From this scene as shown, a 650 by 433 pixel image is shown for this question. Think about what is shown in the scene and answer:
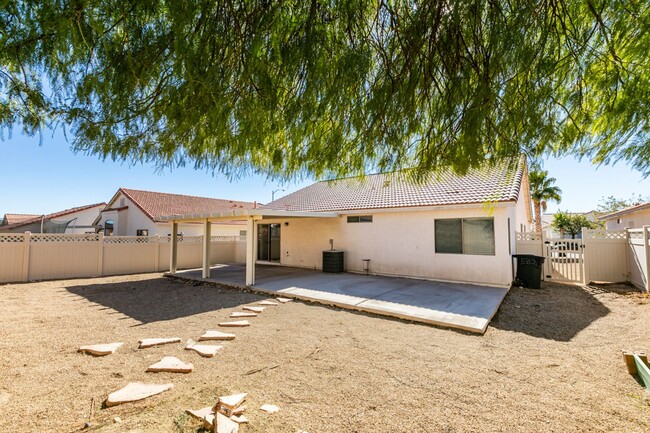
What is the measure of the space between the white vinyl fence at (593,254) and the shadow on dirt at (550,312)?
1.14m

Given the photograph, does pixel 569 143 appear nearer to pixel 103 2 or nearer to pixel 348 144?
pixel 348 144

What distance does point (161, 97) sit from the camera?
2.28 m

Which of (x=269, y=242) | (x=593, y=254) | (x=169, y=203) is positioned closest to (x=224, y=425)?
(x=593, y=254)

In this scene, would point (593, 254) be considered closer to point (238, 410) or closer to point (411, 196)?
point (411, 196)

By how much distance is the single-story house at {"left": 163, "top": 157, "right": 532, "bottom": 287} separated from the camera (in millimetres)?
9547

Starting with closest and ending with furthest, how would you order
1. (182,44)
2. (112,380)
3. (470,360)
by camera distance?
(182,44) → (112,380) → (470,360)

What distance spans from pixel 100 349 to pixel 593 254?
13.5 metres

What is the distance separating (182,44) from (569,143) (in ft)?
9.32

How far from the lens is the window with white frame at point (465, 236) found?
31.5 feet

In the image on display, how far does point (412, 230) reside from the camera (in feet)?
36.4

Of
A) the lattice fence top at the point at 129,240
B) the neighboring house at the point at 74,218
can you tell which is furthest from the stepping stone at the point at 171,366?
the neighboring house at the point at 74,218

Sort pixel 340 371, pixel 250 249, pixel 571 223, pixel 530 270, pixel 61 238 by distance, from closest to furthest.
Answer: pixel 340 371 → pixel 530 270 → pixel 250 249 → pixel 61 238 → pixel 571 223

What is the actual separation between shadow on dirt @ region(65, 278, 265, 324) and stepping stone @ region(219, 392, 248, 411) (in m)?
3.91

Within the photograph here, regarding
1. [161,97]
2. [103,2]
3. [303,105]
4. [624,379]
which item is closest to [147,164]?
[161,97]
